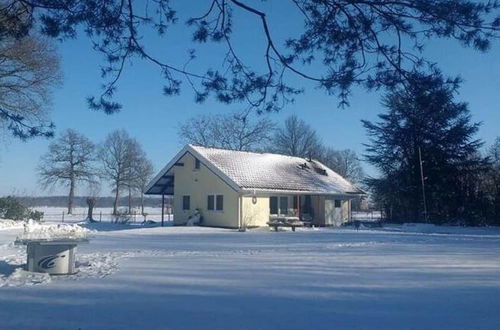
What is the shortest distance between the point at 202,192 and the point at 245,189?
357 cm

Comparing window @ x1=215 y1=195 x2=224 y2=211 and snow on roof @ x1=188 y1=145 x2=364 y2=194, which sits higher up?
snow on roof @ x1=188 y1=145 x2=364 y2=194

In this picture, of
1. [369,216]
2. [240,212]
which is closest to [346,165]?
[369,216]

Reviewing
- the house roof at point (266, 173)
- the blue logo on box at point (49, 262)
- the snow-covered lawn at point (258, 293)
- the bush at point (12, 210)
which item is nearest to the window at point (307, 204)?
the house roof at point (266, 173)

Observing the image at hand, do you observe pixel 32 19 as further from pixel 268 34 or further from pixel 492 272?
pixel 492 272

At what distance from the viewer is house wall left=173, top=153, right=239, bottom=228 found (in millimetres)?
31141

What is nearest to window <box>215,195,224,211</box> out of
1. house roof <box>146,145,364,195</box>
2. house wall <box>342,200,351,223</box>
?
house roof <box>146,145,364,195</box>

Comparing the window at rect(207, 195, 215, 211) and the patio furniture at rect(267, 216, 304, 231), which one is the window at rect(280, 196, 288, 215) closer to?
the patio furniture at rect(267, 216, 304, 231)

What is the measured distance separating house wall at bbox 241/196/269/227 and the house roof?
0.80 metres

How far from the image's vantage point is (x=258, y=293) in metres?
8.91

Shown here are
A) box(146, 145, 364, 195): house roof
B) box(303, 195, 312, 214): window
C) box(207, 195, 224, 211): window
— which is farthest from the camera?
box(303, 195, 312, 214): window

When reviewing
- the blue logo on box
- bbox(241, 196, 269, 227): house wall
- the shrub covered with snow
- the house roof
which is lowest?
the blue logo on box

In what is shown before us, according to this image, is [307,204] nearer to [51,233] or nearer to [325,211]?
[325,211]

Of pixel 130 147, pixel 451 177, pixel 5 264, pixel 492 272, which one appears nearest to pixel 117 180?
pixel 130 147

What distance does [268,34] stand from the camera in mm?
7312
